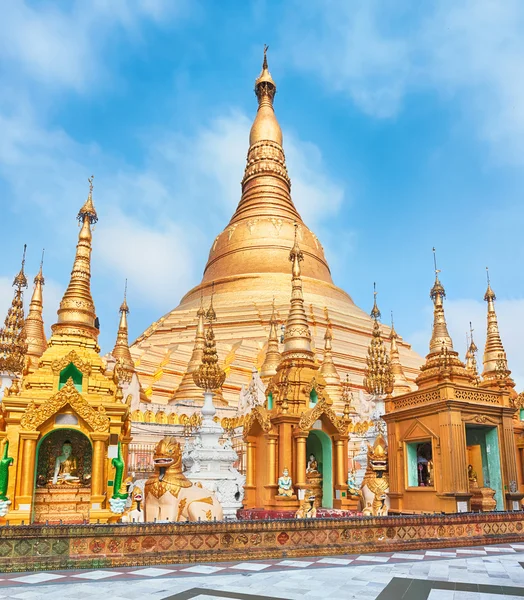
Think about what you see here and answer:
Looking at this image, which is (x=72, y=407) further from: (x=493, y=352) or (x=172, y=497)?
(x=493, y=352)

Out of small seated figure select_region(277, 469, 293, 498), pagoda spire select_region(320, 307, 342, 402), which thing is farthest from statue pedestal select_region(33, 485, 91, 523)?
pagoda spire select_region(320, 307, 342, 402)

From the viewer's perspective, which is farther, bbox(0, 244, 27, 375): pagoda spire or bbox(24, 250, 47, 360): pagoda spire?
bbox(24, 250, 47, 360): pagoda spire

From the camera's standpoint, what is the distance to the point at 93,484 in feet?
35.3

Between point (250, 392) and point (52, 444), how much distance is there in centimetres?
1064

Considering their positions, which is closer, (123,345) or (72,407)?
(72,407)

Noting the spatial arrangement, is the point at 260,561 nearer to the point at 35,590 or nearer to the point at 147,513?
the point at 147,513

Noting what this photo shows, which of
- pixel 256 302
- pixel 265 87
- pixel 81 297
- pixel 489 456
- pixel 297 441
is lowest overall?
pixel 489 456

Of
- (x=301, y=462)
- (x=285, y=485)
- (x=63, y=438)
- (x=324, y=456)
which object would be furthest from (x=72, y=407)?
(x=324, y=456)

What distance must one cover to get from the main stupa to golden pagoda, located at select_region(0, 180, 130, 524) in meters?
11.7

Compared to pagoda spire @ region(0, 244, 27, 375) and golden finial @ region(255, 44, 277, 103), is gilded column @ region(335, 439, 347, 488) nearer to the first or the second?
pagoda spire @ region(0, 244, 27, 375)

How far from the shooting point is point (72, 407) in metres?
11.0

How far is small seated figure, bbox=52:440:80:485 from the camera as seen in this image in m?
11.2

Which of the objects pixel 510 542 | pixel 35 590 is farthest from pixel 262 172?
pixel 35 590

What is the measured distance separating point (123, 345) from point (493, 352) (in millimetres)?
16771
